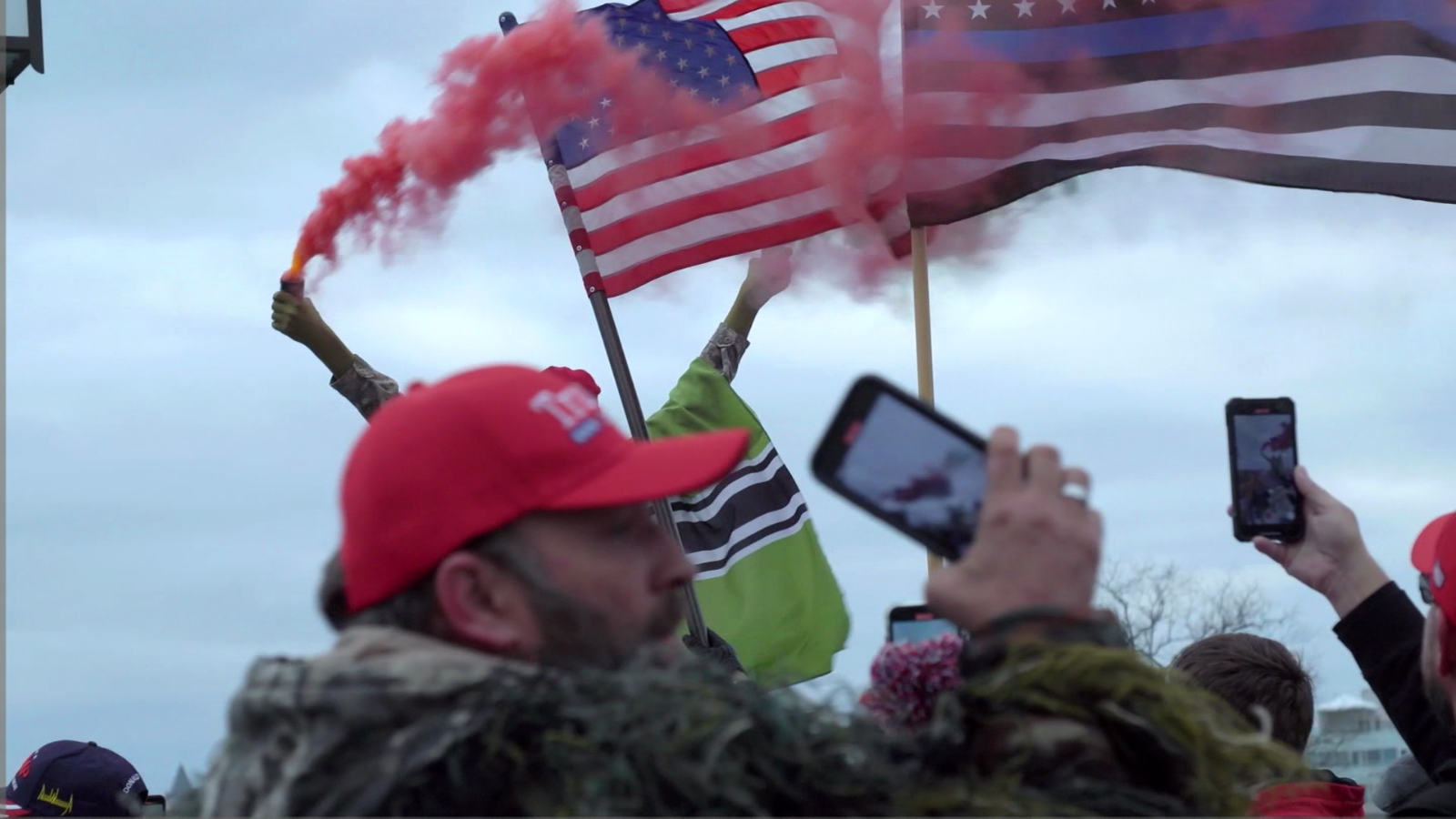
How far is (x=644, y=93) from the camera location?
528 cm

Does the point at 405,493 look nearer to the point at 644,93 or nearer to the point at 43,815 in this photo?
the point at 644,93

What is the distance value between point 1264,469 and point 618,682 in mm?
1728

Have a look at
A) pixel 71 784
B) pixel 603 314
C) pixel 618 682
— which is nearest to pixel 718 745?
pixel 618 682

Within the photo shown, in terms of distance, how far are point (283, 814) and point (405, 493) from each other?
1.24 feet

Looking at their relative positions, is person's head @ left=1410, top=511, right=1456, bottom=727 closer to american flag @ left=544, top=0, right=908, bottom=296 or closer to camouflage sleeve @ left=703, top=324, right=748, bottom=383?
american flag @ left=544, top=0, right=908, bottom=296

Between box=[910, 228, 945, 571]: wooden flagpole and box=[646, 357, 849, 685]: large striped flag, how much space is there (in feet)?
3.09

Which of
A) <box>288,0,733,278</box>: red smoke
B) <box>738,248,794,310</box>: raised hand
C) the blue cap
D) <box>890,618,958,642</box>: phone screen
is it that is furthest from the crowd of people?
the blue cap

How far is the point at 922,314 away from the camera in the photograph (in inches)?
176

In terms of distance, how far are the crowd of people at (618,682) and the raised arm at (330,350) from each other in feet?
8.37

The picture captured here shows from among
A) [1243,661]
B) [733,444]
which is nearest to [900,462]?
[733,444]

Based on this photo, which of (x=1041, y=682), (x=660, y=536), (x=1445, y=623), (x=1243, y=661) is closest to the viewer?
(x=1041, y=682)

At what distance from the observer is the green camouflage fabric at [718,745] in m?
1.53

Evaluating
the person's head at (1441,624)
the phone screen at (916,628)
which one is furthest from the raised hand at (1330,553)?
the phone screen at (916,628)

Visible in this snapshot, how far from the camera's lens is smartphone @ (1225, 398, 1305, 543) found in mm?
2889
